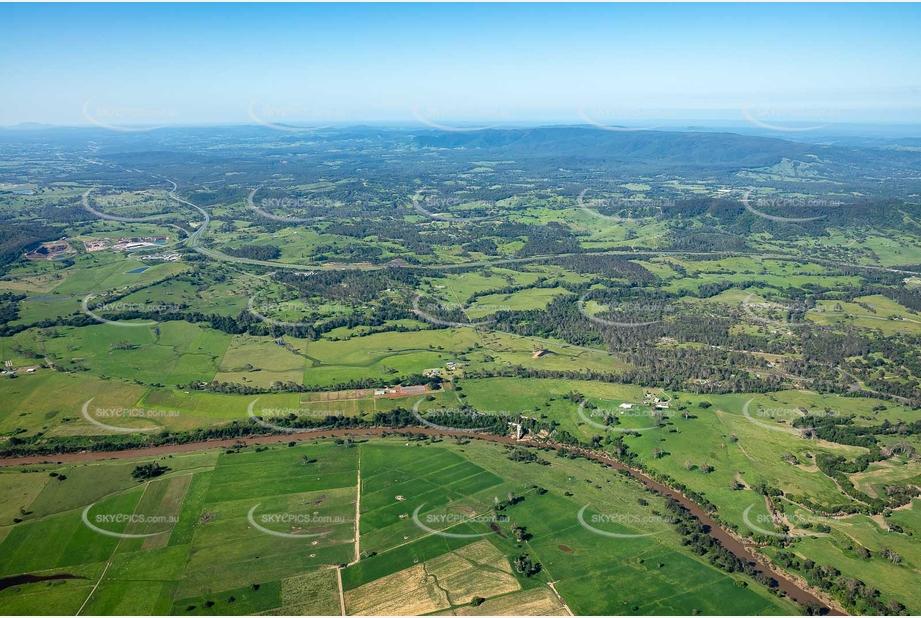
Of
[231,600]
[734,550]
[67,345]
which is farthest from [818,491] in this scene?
[67,345]

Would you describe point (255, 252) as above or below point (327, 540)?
above

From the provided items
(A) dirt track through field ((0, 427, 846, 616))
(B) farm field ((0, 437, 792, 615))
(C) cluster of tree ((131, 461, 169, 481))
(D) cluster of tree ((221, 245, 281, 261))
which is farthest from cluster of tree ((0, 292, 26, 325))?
(C) cluster of tree ((131, 461, 169, 481))

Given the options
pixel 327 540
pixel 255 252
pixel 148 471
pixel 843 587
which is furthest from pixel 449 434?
pixel 255 252

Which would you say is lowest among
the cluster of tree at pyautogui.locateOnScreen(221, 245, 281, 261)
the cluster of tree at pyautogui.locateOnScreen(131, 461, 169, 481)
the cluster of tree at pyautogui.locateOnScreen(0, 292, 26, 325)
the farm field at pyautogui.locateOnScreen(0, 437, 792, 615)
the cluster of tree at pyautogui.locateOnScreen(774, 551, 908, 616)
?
the cluster of tree at pyautogui.locateOnScreen(774, 551, 908, 616)

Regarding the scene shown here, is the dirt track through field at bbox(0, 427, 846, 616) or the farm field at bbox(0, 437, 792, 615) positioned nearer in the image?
the farm field at bbox(0, 437, 792, 615)

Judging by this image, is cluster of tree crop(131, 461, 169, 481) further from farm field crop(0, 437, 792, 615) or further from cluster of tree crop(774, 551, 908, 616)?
cluster of tree crop(774, 551, 908, 616)

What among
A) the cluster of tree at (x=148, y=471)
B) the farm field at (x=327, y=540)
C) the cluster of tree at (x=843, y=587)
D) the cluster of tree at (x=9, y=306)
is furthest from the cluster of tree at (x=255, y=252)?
the cluster of tree at (x=843, y=587)

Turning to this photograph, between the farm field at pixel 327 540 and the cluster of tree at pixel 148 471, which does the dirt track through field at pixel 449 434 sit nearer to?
the farm field at pixel 327 540

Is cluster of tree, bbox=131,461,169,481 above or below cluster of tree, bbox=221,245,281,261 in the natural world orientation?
below

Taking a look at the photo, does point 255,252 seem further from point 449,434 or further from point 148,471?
point 449,434

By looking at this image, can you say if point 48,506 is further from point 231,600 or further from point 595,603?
point 595,603

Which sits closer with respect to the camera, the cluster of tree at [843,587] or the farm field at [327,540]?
the cluster of tree at [843,587]

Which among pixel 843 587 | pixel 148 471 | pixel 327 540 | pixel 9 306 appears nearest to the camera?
pixel 843 587

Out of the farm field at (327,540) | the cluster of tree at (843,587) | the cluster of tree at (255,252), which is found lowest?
the cluster of tree at (843,587)
